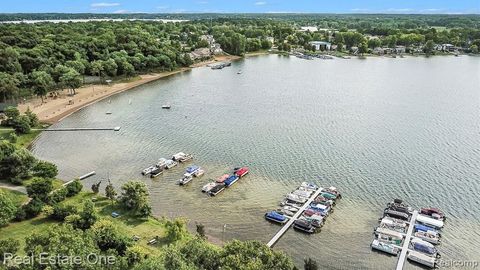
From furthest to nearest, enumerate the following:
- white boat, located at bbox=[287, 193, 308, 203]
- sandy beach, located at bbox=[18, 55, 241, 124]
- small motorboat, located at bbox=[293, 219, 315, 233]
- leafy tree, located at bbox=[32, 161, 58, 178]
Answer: sandy beach, located at bbox=[18, 55, 241, 124] → leafy tree, located at bbox=[32, 161, 58, 178] → white boat, located at bbox=[287, 193, 308, 203] → small motorboat, located at bbox=[293, 219, 315, 233]

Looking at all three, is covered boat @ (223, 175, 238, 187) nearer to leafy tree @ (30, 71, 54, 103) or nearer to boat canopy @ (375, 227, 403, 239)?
boat canopy @ (375, 227, 403, 239)

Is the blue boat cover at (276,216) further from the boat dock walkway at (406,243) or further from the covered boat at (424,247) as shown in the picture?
the covered boat at (424,247)

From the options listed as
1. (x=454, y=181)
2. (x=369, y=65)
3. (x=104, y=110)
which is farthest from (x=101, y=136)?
(x=369, y=65)

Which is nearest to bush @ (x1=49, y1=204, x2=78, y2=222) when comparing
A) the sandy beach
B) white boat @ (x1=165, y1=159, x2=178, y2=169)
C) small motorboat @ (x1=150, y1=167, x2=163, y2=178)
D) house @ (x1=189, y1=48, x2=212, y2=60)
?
small motorboat @ (x1=150, y1=167, x2=163, y2=178)

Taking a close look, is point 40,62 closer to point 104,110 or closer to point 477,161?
point 104,110

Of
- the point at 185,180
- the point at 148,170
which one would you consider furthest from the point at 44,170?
the point at 185,180

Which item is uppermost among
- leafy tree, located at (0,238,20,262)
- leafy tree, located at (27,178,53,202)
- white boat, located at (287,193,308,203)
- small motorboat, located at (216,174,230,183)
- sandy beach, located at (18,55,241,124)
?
leafy tree, located at (0,238,20,262)

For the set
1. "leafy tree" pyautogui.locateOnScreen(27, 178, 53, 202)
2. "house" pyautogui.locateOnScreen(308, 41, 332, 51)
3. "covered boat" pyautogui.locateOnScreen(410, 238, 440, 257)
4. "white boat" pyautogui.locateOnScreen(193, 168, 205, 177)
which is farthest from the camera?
"house" pyautogui.locateOnScreen(308, 41, 332, 51)
